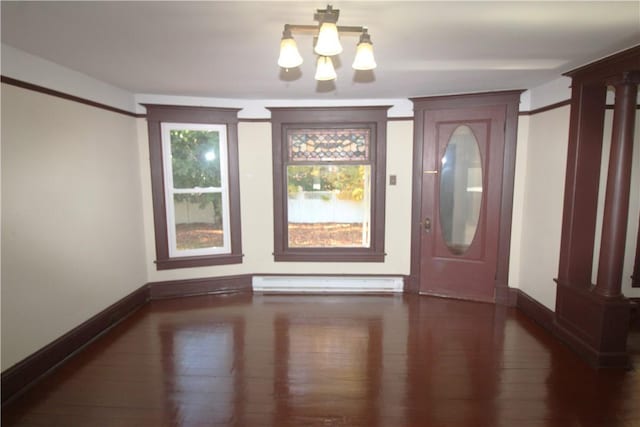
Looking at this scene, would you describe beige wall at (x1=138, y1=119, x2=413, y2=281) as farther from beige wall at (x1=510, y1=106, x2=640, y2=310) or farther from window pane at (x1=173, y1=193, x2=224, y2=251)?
beige wall at (x1=510, y1=106, x2=640, y2=310)

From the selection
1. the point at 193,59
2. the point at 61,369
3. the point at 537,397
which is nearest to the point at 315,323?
the point at 537,397

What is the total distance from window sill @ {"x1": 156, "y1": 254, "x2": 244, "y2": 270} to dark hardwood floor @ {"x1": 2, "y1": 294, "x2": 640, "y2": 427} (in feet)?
2.24

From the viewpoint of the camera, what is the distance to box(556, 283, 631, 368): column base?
A: 8.86 ft

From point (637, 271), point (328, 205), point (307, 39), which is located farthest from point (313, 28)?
point (637, 271)

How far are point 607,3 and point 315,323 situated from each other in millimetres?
3190

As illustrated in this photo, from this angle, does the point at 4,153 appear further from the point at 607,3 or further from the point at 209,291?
the point at 607,3

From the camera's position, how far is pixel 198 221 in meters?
4.36

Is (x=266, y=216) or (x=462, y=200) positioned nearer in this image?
(x=462, y=200)

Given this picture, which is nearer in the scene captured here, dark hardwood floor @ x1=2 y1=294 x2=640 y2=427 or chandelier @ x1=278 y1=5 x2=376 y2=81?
chandelier @ x1=278 y1=5 x2=376 y2=81

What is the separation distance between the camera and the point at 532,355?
115 inches

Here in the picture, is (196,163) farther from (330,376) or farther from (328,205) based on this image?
(330,376)

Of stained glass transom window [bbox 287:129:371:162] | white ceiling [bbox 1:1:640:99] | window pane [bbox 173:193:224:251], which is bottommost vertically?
window pane [bbox 173:193:224:251]

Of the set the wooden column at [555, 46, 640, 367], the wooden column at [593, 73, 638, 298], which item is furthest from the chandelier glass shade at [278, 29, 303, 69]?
the wooden column at [593, 73, 638, 298]

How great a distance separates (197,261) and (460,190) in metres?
3.31
